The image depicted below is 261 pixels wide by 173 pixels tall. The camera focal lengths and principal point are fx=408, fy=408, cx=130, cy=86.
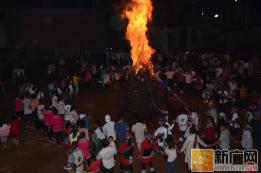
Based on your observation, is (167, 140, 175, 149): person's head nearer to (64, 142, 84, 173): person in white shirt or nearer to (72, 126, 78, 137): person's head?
(64, 142, 84, 173): person in white shirt

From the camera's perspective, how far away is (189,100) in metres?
22.0

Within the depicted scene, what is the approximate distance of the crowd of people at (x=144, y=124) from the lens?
12680 millimetres

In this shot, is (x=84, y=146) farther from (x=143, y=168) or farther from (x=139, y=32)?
(x=139, y=32)

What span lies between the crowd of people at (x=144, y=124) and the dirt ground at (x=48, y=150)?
35cm

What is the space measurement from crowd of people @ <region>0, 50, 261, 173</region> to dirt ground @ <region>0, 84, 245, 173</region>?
35 centimetres

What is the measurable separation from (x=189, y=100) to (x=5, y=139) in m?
9.97

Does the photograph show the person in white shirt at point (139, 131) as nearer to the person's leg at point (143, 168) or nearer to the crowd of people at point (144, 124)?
the crowd of people at point (144, 124)

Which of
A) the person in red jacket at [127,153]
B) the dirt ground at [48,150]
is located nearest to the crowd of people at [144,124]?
the person in red jacket at [127,153]

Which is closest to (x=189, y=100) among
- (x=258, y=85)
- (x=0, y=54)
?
(x=258, y=85)

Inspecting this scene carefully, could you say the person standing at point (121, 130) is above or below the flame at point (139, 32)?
below

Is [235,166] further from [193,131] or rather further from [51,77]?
[51,77]

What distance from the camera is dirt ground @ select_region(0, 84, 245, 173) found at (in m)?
Answer: 14.7

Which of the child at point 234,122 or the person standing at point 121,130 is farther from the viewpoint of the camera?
the child at point 234,122

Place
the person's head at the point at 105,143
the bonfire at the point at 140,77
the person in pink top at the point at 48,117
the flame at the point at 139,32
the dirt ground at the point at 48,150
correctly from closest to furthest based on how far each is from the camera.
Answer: the person's head at the point at 105,143 < the dirt ground at the point at 48,150 < the person in pink top at the point at 48,117 < the bonfire at the point at 140,77 < the flame at the point at 139,32
